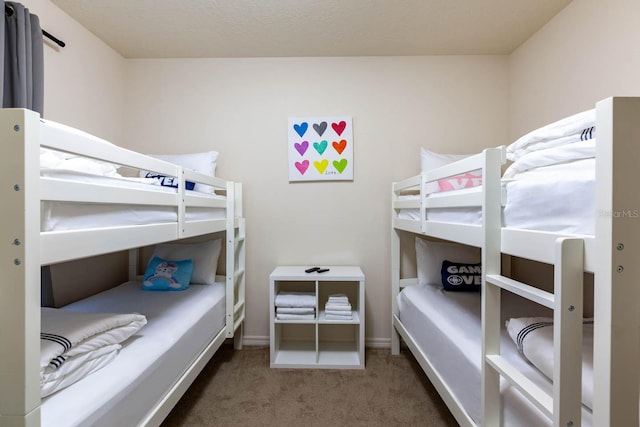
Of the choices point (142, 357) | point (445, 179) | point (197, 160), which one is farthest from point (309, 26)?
point (142, 357)

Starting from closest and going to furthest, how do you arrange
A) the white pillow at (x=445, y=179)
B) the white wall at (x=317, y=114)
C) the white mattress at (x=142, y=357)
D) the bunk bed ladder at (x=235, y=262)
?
the white mattress at (x=142, y=357) → the white pillow at (x=445, y=179) → the bunk bed ladder at (x=235, y=262) → the white wall at (x=317, y=114)

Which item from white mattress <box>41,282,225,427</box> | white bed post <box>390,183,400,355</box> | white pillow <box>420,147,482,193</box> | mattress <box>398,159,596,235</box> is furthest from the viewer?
white bed post <box>390,183,400,355</box>

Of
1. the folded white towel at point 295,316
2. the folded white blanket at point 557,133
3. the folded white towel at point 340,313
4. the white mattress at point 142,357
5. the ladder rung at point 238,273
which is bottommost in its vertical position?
the folded white towel at point 295,316

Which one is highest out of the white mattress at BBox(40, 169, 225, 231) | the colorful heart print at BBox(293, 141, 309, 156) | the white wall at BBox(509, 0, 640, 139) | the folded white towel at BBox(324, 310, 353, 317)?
the white wall at BBox(509, 0, 640, 139)

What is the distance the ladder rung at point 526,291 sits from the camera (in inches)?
29.1

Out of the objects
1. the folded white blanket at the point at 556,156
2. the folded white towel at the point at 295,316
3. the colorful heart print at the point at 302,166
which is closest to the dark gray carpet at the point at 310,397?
the folded white towel at the point at 295,316

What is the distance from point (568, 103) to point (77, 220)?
2489 millimetres

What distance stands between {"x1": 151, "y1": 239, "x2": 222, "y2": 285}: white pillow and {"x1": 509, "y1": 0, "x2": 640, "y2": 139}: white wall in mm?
2437

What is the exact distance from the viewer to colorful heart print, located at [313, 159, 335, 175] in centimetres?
242

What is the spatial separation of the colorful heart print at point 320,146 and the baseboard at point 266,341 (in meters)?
1.54

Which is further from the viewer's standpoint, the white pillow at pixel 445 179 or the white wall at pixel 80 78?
the white pillow at pixel 445 179

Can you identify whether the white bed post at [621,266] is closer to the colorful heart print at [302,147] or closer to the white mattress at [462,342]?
the white mattress at [462,342]

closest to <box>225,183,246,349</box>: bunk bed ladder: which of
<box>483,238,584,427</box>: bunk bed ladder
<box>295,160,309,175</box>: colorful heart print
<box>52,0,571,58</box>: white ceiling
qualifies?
<box>295,160,309,175</box>: colorful heart print

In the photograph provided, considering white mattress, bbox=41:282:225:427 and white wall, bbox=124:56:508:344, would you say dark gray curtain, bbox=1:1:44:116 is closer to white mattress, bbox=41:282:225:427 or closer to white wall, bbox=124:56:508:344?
white wall, bbox=124:56:508:344
